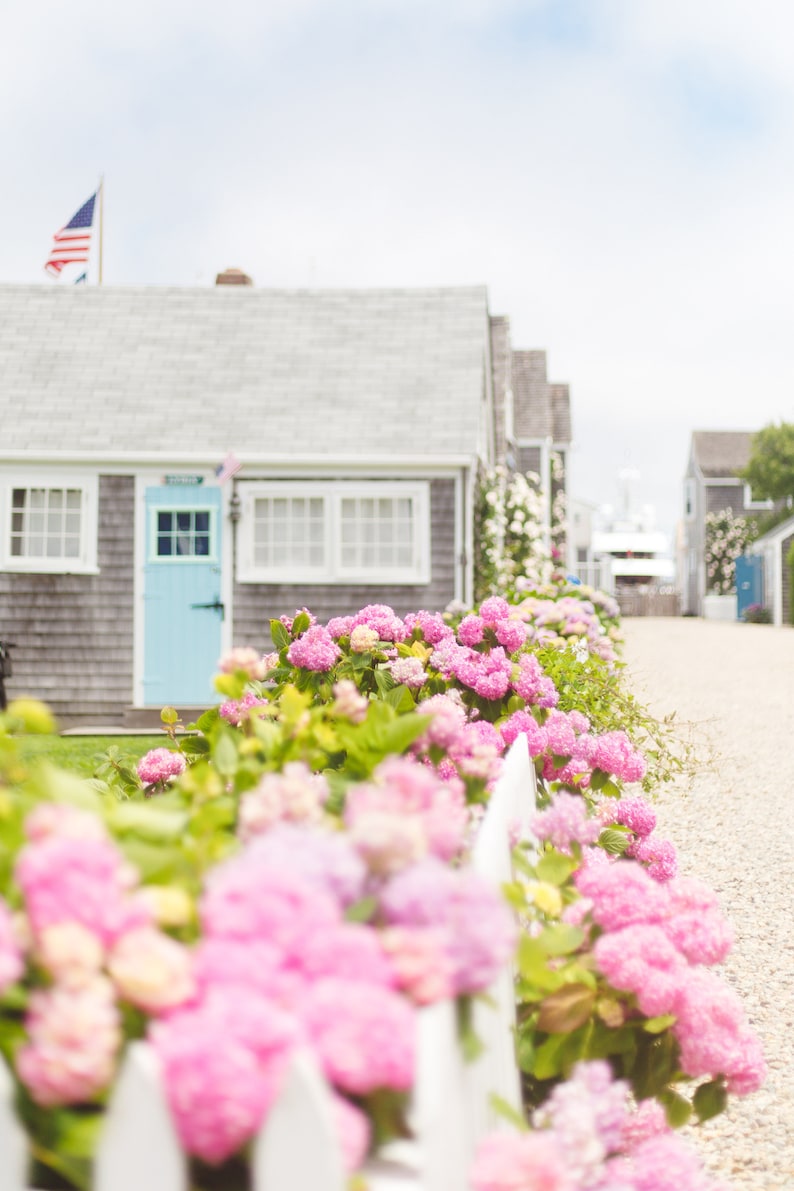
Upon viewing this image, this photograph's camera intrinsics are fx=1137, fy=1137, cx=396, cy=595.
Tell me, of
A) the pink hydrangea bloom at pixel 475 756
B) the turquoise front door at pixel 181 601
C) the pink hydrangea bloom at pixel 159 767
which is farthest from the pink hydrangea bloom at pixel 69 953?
the turquoise front door at pixel 181 601

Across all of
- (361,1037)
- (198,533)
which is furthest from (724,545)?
(361,1037)

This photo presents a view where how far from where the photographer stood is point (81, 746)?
1017 cm

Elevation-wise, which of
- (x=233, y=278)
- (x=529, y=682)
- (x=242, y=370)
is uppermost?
(x=233, y=278)

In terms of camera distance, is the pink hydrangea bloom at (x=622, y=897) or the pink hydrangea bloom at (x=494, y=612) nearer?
the pink hydrangea bloom at (x=622, y=897)

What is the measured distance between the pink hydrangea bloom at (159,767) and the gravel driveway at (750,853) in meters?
1.74

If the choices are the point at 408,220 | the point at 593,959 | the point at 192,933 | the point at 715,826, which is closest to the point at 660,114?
the point at 715,826

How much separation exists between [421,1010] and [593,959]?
907mm

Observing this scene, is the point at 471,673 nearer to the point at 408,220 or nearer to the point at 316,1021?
the point at 316,1021

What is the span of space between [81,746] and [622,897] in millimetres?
8734

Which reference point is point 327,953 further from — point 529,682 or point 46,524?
point 46,524

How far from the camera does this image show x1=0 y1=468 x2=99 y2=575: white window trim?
12.4m

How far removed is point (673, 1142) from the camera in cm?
187

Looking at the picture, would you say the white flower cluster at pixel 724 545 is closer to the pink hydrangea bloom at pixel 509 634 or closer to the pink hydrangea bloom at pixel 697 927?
the pink hydrangea bloom at pixel 509 634

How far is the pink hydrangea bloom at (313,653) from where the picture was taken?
11.2ft
